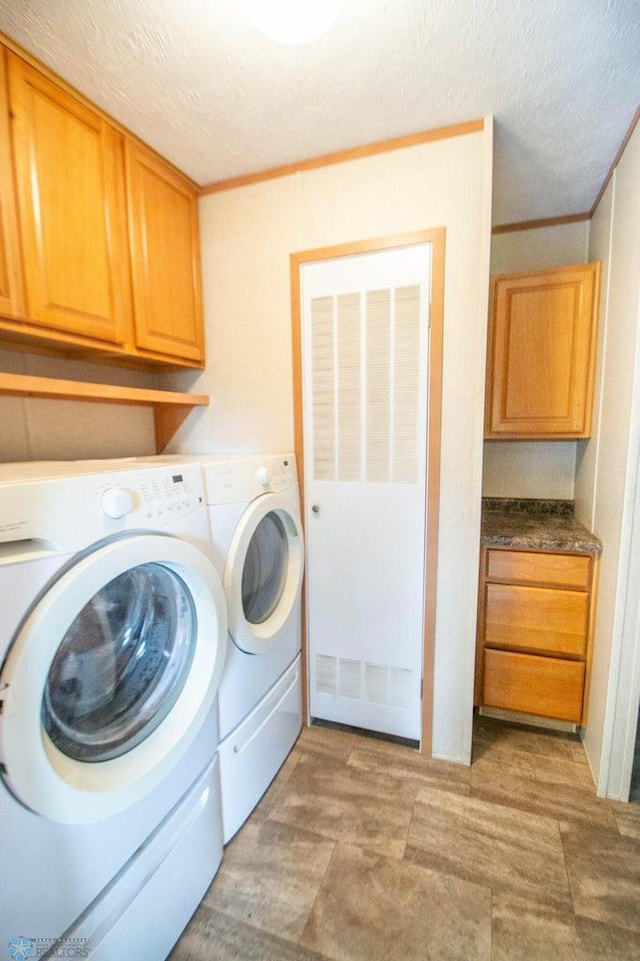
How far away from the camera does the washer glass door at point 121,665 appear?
0.78 meters

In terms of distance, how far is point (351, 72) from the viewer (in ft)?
3.63

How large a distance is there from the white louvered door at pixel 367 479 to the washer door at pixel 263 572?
146mm

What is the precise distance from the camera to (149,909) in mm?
879

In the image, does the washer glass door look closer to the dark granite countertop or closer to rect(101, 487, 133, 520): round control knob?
rect(101, 487, 133, 520): round control knob

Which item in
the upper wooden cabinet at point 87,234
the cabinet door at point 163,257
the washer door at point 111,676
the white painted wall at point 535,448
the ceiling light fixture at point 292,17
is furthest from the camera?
the white painted wall at point 535,448

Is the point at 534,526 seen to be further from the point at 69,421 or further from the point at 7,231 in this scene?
the point at 7,231

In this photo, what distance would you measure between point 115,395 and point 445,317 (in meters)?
1.19

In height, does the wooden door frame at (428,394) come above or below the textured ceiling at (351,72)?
below

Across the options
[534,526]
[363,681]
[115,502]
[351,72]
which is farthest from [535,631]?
[351,72]

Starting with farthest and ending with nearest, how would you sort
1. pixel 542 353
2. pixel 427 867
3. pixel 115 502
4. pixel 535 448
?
pixel 535 448 → pixel 542 353 → pixel 427 867 → pixel 115 502

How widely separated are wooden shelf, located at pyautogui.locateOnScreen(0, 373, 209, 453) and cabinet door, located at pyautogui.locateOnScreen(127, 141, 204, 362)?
0.59 feet

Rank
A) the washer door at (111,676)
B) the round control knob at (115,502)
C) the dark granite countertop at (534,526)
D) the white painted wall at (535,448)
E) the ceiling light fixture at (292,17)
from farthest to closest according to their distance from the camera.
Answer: the white painted wall at (535,448), the dark granite countertop at (534,526), the ceiling light fixture at (292,17), the round control knob at (115,502), the washer door at (111,676)

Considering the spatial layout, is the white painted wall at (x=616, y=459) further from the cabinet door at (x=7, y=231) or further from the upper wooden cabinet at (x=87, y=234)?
the cabinet door at (x=7, y=231)

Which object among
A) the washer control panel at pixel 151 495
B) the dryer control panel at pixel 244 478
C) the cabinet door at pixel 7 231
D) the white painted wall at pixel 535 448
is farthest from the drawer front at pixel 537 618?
the cabinet door at pixel 7 231
